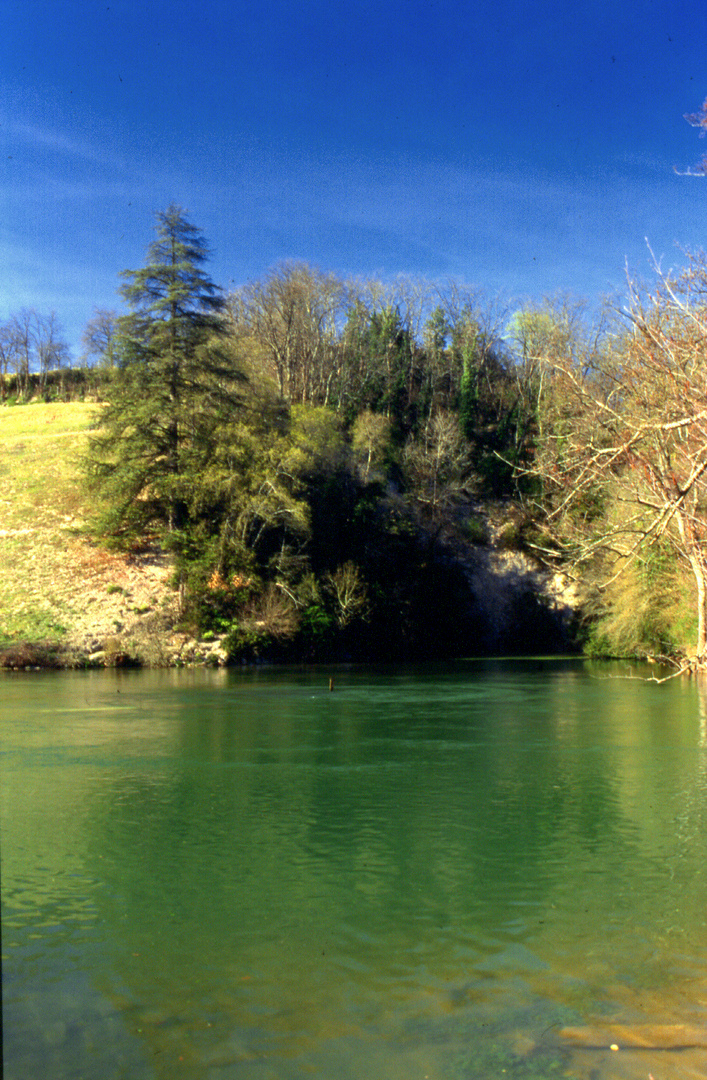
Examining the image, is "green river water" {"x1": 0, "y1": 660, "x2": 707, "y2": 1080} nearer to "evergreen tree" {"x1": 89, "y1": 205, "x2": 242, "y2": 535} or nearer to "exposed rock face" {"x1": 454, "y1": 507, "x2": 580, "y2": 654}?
"evergreen tree" {"x1": 89, "y1": 205, "x2": 242, "y2": 535}

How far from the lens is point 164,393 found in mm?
47750

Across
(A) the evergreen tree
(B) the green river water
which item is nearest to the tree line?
(A) the evergreen tree

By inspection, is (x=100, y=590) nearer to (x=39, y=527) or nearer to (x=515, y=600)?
(x=39, y=527)

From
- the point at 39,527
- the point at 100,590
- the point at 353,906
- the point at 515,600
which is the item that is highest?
the point at 39,527

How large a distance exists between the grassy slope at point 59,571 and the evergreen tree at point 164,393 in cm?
257

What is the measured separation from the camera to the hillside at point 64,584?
4022 cm

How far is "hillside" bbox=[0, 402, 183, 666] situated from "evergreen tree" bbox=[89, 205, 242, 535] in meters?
2.47

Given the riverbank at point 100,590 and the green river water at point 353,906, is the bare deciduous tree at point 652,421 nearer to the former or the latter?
the green river water at point 353,906

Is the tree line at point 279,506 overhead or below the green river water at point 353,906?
overhead

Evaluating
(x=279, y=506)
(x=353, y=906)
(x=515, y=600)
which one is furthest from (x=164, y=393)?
(x=353, y=906)

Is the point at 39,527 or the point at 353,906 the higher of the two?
the point at 39,527

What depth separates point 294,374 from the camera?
238ft

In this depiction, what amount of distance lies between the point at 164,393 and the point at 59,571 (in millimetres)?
11060

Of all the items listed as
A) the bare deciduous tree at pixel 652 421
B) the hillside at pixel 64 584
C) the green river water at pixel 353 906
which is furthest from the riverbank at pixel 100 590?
Answer: the bare deciduous tree at pixel 652 421
